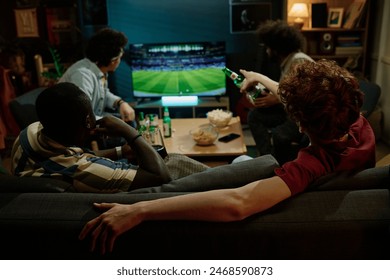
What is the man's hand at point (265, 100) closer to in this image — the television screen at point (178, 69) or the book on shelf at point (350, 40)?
the television screen at point (178, 69)

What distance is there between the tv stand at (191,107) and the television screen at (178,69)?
8 cm

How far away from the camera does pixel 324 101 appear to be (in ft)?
3.98

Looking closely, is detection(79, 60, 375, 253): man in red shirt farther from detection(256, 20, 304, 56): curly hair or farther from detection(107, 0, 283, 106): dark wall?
detection(107, 0, 283, 106): dark wall

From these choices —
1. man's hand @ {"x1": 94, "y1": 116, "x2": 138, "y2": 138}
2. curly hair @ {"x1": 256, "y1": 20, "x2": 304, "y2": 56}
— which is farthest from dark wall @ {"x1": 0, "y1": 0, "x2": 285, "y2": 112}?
man's hand @ {"x1": 94, "y1": 116, "x2": 138, "y2": 138}

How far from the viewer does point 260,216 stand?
1.14 meters

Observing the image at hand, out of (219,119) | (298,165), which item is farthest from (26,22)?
(298,165)

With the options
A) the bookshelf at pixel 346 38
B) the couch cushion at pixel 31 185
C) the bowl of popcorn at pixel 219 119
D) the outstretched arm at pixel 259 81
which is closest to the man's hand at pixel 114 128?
the couch cushion at pixel 31 185

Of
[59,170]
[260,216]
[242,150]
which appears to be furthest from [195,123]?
[260,216]

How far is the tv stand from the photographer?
4637 mm

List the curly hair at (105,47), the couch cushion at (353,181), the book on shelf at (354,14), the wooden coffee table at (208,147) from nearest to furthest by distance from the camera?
the couch cushion at (353,181) < the wooden coffee table at (208,147) < the curly hair at (105,47) < the book on shelf at (354,14)

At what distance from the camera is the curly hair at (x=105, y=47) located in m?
2.93

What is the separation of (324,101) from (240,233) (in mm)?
456

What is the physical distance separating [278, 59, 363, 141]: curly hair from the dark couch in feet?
0.62

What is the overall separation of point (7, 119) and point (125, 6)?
180 cm
